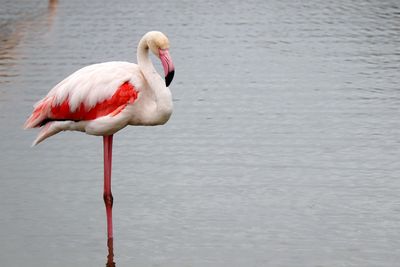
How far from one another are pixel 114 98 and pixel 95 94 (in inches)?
7.4

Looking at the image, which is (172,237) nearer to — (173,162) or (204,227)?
(204,227)

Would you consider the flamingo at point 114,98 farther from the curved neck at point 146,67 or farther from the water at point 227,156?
the water at point 227,156

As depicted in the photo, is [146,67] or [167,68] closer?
[167,68]

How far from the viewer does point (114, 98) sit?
31.7 ft

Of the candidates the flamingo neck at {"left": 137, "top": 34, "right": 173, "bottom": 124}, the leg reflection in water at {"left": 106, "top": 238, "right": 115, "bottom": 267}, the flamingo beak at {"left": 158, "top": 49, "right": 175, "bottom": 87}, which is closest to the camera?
the leg reflection in water at {"left": 106, "top": 238, "right": 115, "bottom": 267}

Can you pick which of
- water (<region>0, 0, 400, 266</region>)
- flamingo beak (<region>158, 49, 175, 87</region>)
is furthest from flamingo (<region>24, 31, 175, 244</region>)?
water (<region>0, 0, 400, 266</region>)

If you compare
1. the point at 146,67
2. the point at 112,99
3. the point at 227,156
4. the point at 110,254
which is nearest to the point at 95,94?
the point at 112,99

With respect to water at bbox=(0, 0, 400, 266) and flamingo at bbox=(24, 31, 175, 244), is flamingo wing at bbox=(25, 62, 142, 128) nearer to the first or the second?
flamingo at bbox=(24, 31, 175, 244)

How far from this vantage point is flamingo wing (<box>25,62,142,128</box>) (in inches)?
380

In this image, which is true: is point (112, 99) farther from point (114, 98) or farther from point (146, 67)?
point (146, 67)

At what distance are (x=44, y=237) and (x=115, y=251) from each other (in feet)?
2.22

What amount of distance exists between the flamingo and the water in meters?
0.72

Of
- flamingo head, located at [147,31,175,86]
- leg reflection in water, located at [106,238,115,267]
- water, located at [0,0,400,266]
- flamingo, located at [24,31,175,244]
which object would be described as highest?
flamingo head, located at [147,31,175,86]

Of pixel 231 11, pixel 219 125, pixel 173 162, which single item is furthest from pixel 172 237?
pixel 231 11
